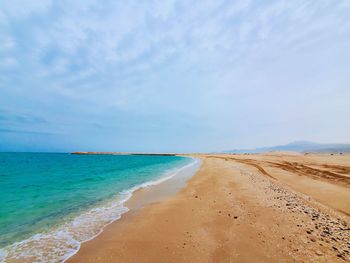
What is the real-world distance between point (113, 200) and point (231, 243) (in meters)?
8.21

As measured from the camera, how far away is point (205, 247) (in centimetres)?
520

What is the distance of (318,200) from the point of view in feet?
31.7

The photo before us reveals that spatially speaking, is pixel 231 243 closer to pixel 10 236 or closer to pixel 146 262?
pixel 146 262

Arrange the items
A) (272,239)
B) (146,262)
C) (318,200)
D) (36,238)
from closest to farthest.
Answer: (146,262), (272,239), (36,238), (318,200)

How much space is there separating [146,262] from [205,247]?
1.68 meters

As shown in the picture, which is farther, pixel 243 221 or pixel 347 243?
pixel 243 221

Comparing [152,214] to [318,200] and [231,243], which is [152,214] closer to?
[231,243]

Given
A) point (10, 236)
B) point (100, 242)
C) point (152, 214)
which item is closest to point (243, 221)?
point (152, 214)

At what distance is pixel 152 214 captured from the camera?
8.38 meters

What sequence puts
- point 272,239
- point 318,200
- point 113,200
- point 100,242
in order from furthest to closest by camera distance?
1. point 113,200
2. point 318,200
3. point 100,242
4. point 272,239

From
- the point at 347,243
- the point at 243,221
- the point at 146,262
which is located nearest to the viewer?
the point at 146,262

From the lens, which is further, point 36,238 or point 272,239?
point 36,238

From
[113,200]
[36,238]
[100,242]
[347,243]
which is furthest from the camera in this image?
[113,200]

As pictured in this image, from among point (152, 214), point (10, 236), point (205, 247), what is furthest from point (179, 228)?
point (10, 236)
